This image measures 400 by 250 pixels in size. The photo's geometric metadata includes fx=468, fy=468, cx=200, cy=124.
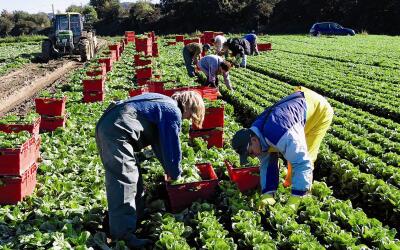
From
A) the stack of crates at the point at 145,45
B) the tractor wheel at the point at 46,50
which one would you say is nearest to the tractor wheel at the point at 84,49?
the tractor wheel at the point at 46,50

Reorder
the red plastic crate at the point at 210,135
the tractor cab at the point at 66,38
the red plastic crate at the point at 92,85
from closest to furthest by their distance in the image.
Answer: the red plastic crate at the point at 210,135, the red plastic crate at the point at 92,85, the tractor cab at the point at 66,38

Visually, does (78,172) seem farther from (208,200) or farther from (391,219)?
(391,219)

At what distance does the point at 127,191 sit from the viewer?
4.81 meters

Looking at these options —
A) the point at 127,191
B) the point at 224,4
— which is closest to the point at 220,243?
the point at 127,191

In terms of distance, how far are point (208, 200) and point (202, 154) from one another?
173 cm

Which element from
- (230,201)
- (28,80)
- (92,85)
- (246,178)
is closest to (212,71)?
(92,85)

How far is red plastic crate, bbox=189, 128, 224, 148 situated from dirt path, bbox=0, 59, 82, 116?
24.0 ft

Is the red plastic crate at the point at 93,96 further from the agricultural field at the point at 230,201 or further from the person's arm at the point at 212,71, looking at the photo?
the person's arm at the point at 212,71

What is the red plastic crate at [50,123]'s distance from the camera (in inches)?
371

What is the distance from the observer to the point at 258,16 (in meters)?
53.1

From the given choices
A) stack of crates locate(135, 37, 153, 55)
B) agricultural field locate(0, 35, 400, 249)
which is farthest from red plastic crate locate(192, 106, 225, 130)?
stack of crates locate(135, 37, 153, 55)

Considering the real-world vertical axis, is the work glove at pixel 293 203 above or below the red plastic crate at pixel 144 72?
below

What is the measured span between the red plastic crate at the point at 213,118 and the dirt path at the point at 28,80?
7469mm

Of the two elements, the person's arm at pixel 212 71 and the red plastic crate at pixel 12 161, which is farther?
the person's arm at pixel 212 71
